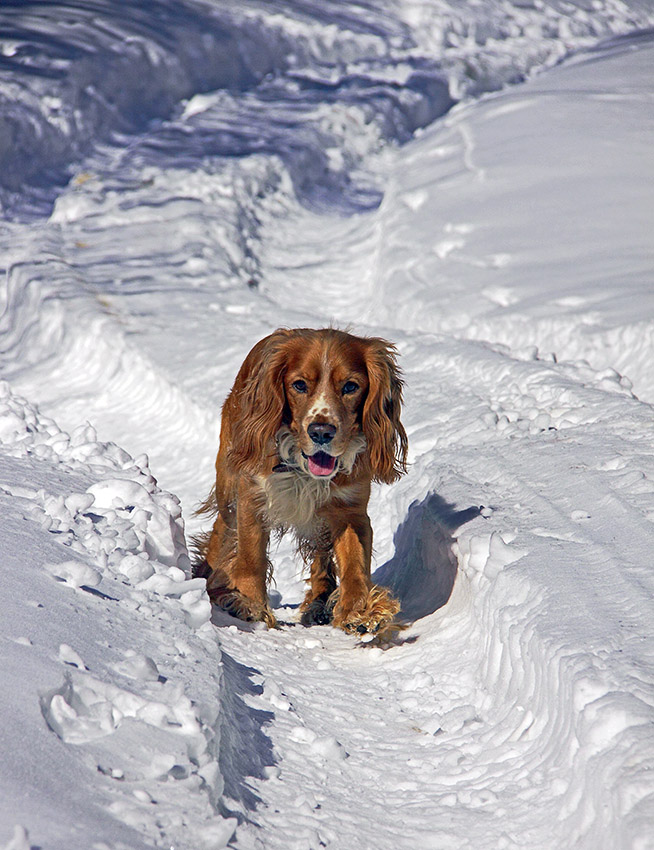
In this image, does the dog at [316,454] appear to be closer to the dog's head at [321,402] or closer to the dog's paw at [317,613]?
the dog's head at [321,402]

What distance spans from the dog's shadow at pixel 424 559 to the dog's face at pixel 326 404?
47 cm

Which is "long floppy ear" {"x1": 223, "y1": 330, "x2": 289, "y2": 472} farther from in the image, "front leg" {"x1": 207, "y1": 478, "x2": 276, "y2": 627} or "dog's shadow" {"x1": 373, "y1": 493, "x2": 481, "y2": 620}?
"dog's shadow" {"x1": 373, "y1": 493, "x2": 481, "y2": 620}

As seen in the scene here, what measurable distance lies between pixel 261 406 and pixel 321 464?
0.32m

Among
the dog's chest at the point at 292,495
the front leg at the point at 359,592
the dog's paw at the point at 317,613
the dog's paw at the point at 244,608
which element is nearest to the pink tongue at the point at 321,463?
the dog's chest at the point at 292,495

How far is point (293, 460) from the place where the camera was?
3.86 metres

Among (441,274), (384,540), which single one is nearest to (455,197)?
(441,274)

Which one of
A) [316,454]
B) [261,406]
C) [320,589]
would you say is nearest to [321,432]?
[316,454]

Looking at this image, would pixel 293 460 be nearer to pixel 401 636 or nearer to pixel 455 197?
pixel 401 636

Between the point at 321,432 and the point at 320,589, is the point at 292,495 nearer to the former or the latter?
the point at 321,432

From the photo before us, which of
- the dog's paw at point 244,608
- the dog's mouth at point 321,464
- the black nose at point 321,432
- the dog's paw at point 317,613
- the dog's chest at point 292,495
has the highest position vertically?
the black nose at point 321,432

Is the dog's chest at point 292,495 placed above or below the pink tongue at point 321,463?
below

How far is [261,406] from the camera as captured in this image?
378 cm

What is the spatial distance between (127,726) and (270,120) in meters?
13.2

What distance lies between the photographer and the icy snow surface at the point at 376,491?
2125 mm
